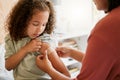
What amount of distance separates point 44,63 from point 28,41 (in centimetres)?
21

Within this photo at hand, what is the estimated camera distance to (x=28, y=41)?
1.34 metres

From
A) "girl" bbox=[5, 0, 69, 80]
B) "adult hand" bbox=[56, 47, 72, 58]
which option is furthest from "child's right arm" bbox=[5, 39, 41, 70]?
"adult hand" bbox=[56, 47, 72, 58]

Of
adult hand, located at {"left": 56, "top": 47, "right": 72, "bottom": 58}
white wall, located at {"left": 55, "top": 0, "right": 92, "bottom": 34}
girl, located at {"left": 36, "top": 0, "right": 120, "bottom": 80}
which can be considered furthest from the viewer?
white wall, located at {"left": 55, "top": 0, "right": 92, "bottom": 34}

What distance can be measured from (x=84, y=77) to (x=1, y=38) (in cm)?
107

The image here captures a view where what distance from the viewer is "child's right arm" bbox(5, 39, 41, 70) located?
125cm

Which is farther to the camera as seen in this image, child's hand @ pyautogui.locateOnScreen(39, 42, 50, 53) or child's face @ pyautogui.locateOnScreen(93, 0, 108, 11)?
child's hand @ pyautogui.locateOnScreen(39, 42, 50, 53)

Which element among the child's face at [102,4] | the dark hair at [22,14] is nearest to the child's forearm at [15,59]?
the dark hair at [22,14]

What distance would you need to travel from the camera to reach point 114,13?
0.97 meters

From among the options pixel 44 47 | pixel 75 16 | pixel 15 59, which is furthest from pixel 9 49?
pixel 75 16

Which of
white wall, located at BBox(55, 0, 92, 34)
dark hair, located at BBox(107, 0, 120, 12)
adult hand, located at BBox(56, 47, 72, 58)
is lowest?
white wall, located at BBox(55, 0, 92, 34)

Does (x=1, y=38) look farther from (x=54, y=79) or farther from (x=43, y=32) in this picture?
(x=54, y=79)

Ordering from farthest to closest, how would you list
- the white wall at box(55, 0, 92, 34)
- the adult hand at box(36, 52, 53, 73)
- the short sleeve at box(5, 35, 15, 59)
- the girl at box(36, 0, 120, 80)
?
the white wall at box(55, 0, 92, 34), the short sleeve at box(5, 35, 15, 59), the adult hand at box(36, 52, 53, 73), the girl at box(36, 0, 120, 80)

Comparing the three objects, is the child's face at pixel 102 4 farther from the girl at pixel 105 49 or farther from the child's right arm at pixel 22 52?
the child's right arm at pixel 22 52

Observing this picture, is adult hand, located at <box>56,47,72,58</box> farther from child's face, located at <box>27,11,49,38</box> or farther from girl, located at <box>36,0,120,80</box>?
girl, located at <box>36,0,120,80</box>
